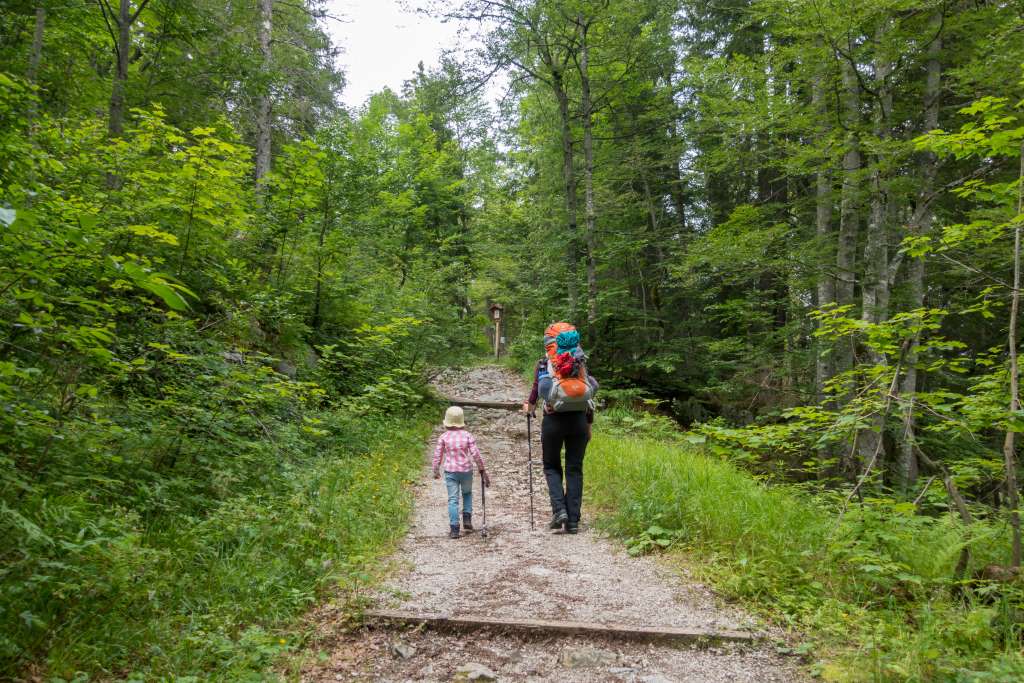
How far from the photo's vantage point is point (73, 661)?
267 cm

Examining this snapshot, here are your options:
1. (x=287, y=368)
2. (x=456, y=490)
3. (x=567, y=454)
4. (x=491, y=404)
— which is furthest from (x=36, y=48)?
(x=491, y=404)

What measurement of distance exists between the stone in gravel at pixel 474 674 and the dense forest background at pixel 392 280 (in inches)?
45.8

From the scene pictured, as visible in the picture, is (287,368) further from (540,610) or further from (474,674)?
(474,674)

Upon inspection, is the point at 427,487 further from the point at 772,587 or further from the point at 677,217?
the point at 677,217

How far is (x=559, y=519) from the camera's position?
20.9 feet

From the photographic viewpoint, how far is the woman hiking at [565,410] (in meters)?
5.98

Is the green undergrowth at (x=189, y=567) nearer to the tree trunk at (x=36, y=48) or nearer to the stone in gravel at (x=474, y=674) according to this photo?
Result: the stone in gravel at (x=474, y=674)

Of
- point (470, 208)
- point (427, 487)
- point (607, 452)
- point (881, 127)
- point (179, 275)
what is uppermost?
point (470, 208)

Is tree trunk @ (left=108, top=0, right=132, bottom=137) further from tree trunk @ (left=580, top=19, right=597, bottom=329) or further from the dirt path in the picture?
tree trunk @ (left=580, top=19, right=597, bottom=329)

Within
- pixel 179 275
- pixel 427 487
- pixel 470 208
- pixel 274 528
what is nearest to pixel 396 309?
pixel 427 487

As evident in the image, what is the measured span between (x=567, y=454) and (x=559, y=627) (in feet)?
8.83

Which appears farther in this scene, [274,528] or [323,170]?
[323,170]

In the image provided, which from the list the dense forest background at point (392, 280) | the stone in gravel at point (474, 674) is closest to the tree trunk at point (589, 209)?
the dense forest background at point (392, 280)

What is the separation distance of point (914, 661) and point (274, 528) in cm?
469
